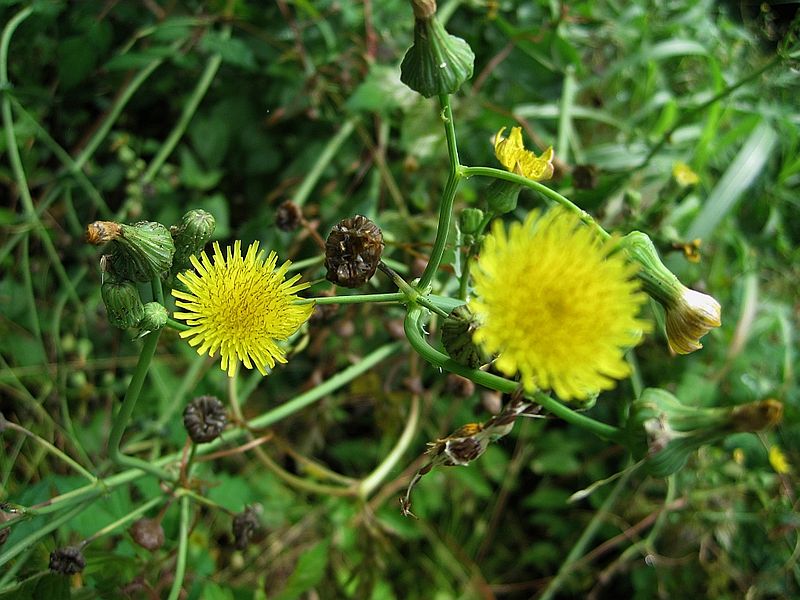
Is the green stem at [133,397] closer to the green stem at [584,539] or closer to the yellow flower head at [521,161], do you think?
the yellow flower head at [521,161]

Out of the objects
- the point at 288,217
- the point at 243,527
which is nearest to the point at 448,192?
the point at 288,217

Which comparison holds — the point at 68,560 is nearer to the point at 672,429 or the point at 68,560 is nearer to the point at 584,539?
the point at 672,429

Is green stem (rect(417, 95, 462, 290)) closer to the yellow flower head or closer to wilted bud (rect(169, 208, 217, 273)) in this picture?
the yellow flower head

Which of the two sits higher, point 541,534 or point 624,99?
point 624,99

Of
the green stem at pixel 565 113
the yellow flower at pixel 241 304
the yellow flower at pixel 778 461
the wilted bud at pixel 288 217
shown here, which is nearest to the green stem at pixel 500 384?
the yellow flower at pixel 241 304

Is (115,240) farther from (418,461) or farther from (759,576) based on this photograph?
(759,576)

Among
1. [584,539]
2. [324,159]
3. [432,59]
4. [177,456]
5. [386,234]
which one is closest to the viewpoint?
[432,59]

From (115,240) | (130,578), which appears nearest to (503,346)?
(115,240)
